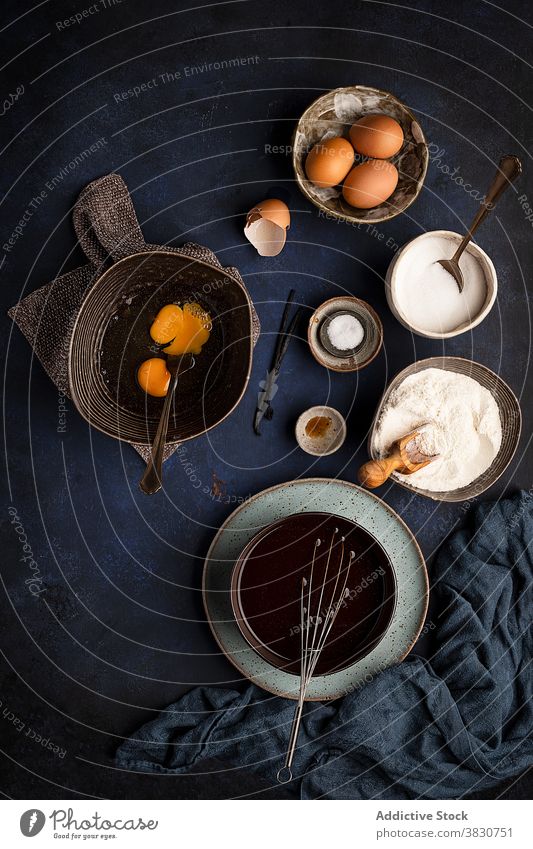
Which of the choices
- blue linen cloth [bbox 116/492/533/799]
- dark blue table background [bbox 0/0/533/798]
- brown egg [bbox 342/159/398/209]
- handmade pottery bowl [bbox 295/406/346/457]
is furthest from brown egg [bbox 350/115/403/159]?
blue linen cloth [bbox 116/492/533/799]

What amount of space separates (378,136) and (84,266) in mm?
718

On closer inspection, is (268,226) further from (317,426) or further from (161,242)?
(317,426)

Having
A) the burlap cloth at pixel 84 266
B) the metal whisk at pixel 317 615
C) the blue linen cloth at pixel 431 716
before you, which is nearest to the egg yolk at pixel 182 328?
the burlap cloth at pixel 84 266

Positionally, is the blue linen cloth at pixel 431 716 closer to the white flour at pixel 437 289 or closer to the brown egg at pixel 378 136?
the white flour at pixel 437 289

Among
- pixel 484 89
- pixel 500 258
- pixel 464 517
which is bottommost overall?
pixel 464 517

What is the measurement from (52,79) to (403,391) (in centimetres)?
110

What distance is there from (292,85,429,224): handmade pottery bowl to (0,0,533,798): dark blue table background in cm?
8

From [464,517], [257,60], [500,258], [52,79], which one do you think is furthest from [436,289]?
[52,79]

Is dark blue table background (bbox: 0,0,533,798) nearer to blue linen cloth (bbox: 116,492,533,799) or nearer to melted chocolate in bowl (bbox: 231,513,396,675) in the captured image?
blue linen cloth (bbox: 116,492,533,799)

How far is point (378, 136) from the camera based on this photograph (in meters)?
1.58

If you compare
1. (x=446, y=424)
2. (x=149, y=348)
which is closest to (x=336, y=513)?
(x=446, y=424)

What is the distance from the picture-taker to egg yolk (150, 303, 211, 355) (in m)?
1.56

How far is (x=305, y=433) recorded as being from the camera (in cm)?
168

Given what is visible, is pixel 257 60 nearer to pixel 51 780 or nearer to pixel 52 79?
pixel 52 79
